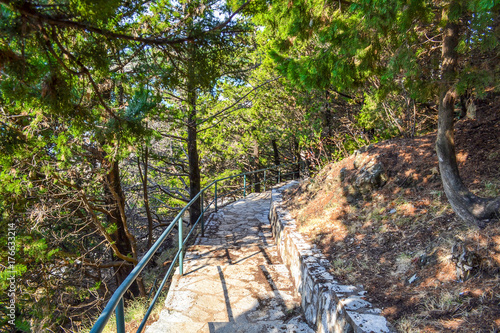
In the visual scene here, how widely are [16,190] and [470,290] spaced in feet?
19.2

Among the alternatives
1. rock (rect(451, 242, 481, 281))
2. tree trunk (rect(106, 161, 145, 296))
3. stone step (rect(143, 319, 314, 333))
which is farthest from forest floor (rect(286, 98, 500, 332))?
tree trunk (rect(106, 161, 145, 296))

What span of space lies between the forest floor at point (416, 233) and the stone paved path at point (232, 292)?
2.60 feet

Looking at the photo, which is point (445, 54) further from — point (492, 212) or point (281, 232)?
point (281, 232)

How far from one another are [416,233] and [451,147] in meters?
1.08

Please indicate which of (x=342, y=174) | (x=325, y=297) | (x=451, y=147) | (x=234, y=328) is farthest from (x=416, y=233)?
(x=342, y=174)

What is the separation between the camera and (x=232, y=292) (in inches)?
152

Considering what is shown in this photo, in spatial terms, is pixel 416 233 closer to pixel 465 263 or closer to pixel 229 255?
pixel 465 263

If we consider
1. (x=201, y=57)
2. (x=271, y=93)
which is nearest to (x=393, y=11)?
(x=201, y=57)

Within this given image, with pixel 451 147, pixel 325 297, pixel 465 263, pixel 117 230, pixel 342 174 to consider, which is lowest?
pixel 325 297

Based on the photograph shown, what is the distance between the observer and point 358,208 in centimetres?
475

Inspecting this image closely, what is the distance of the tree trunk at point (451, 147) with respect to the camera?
3021 millimetres

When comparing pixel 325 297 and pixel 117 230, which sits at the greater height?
pixel 117 230

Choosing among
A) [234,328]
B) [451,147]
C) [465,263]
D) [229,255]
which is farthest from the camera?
[229,255]

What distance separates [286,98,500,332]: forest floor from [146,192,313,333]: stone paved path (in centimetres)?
79
